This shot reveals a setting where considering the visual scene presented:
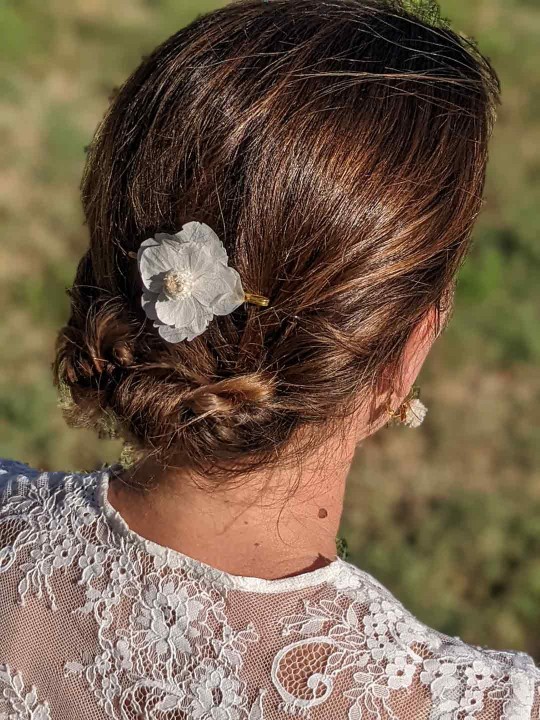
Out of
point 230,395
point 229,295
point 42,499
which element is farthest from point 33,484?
point 229,295

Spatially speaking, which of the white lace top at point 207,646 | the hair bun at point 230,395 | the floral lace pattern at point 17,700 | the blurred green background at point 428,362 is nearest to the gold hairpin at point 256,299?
the hair bun at point 230,395

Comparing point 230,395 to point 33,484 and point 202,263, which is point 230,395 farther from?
point 33,484

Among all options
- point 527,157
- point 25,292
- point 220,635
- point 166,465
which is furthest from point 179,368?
point 527,157

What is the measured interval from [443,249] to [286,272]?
28cm

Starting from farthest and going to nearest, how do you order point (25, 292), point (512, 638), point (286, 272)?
point (25, 292)
point (512, 638)
point (286, 272)

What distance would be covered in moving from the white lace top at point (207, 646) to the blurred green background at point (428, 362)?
→ 2.29 metres

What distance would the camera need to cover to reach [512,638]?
11.2 ft

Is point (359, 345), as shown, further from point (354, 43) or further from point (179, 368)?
point (354, 43)

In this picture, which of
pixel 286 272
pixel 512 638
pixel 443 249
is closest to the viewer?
pixel 286 272

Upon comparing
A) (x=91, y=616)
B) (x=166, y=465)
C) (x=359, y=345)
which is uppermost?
(x=359, y=345)

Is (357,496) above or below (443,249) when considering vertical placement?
below

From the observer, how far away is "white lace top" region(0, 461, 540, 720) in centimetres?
122

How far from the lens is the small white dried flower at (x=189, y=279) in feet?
4.10

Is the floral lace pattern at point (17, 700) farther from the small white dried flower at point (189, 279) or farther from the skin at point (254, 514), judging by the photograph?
the small white dried flower at point (189, 279)
